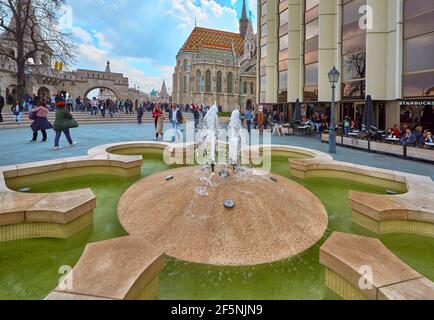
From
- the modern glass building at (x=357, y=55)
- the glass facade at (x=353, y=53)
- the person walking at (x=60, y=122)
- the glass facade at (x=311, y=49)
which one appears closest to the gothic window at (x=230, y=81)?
the modern glass building at (x=357, y=55)

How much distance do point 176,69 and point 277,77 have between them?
150ft

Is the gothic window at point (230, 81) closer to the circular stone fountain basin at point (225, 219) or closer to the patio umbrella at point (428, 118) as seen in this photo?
the patio umbrella at point (428, 118)

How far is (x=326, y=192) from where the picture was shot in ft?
23.5

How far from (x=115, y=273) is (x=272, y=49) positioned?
34.1 meters

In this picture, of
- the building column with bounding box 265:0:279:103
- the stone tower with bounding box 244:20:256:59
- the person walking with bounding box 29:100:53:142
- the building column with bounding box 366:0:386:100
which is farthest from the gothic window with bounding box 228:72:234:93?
the person walking with bounding box 29:100:53:142

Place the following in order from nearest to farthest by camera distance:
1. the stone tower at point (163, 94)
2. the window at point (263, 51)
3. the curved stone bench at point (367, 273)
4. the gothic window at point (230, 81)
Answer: the curved stone bench at point (367, 273), the window at point (263, 51), the gothic window at point (230, 81), the stone tower at point (163, 94)

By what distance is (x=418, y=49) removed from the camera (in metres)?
16.7

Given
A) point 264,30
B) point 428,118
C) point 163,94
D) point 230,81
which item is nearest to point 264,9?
point 264,30

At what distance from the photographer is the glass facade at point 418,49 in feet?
52.5

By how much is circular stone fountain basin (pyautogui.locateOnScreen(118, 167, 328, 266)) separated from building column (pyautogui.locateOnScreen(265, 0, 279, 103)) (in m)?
28.3

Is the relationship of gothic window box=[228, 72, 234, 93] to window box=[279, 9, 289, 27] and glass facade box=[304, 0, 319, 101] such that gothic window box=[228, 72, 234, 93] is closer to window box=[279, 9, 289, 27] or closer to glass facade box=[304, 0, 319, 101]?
window box=[279, 9, 289, 27]

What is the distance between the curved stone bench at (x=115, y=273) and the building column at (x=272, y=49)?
3169cm

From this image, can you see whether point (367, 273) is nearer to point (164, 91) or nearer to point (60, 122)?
point (60, 122)
